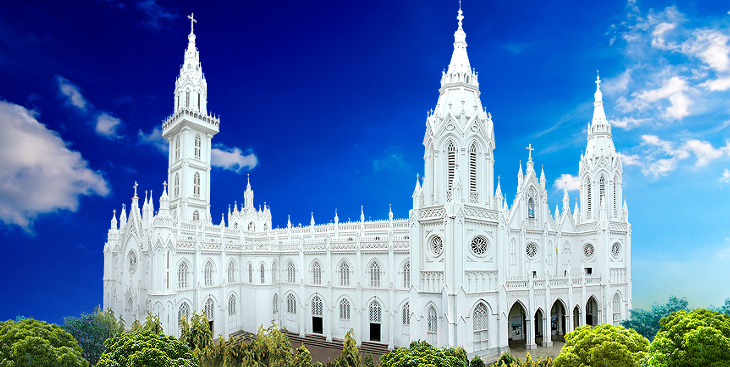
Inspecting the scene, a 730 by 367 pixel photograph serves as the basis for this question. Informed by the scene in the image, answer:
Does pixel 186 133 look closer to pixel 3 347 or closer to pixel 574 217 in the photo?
pixel 3 347

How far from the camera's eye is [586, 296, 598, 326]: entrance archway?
4375 cm

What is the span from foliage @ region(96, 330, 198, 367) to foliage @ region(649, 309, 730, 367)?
21.4m

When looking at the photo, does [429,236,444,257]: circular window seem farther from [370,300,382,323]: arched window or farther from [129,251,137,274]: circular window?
[129,251,137,274]: circular window

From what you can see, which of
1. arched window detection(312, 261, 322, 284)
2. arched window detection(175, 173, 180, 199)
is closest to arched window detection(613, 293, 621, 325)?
arched window detection(312, 261, 322, 284)

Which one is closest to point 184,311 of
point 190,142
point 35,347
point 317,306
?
point 317,306

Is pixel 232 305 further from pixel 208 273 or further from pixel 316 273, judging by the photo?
pixel 316 273

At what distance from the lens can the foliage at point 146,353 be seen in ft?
73.2

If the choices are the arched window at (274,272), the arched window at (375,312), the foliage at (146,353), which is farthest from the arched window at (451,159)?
the arched window at (274,272)

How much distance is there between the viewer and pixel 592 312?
4434cm

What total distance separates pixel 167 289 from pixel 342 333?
1549 centimetres

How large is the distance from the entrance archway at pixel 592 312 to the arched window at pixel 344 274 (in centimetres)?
2246

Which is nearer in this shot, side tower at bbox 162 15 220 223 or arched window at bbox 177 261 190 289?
arched window at bbox 177 261 190 289

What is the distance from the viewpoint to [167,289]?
39.9 meters

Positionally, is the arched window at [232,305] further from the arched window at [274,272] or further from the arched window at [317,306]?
the arched window at [317,306]
